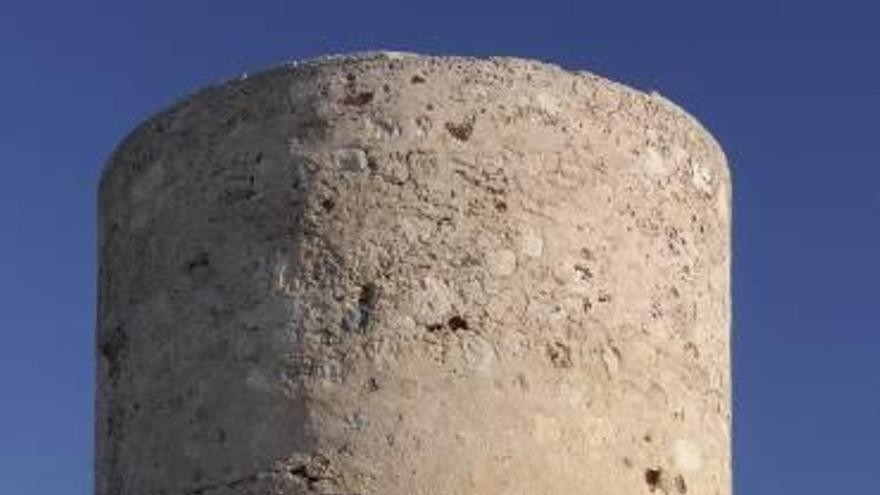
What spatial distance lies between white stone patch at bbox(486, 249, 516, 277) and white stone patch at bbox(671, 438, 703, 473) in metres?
0.97

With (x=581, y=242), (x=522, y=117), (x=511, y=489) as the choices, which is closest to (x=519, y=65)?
(x=522, y=117)

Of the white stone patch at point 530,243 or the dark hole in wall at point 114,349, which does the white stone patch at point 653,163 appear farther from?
the dark hole in wall at point 114,349

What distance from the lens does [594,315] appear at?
7531 mm

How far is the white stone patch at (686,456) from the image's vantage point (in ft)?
25.1

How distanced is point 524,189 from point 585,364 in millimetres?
712

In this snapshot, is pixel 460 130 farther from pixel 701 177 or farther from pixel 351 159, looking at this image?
pixel 701 177

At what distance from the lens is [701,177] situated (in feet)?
26.7

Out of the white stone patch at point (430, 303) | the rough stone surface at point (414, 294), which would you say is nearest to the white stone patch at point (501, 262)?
the rough stone surface at point (414, 294)

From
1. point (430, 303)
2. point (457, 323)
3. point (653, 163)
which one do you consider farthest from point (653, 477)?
point (653, 163)

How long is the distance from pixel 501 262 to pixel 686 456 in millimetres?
1100

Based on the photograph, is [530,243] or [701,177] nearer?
[530,243]

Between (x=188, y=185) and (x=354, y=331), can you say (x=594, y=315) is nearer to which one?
(x=354, y=331)

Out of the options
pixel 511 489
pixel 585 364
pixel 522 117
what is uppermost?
pixel 522 117

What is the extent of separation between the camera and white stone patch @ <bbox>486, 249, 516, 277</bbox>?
741cm
